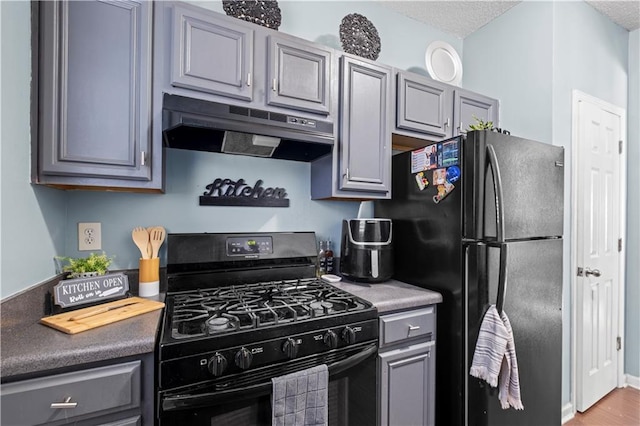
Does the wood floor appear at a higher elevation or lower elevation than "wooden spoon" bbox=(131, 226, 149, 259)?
lower

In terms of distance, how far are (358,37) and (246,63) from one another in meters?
0.78

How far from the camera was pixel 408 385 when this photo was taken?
1459 mm

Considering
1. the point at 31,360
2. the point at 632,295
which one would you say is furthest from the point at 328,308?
the point at 632,295

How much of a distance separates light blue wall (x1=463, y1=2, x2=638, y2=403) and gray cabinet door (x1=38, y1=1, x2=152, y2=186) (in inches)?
93.6

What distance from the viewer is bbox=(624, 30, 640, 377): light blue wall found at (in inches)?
98.0

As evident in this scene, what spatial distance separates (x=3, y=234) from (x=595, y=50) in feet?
11.9

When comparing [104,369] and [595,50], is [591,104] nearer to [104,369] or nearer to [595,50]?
[595,50]

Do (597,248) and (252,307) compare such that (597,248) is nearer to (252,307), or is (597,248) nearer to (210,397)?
(252,307)

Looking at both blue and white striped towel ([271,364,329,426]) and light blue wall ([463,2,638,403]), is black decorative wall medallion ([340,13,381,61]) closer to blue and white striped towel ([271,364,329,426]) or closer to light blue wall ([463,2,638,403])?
light blue wall ([463,2,638,403])

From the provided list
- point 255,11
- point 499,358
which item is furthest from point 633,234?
point 255,11

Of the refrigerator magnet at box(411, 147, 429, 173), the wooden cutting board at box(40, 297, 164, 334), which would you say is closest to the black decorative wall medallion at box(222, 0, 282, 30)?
the refrigerator magnet at box(411, 147, 429, 173)

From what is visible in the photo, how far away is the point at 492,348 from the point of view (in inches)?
55.4

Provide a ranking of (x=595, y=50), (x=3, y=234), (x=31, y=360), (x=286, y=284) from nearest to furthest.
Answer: (x=31, y=360)
(x=3, y=234)
(x=286, y=284)
(x=595, y=50)

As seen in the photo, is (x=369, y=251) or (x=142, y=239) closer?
(x=142, y=239)
